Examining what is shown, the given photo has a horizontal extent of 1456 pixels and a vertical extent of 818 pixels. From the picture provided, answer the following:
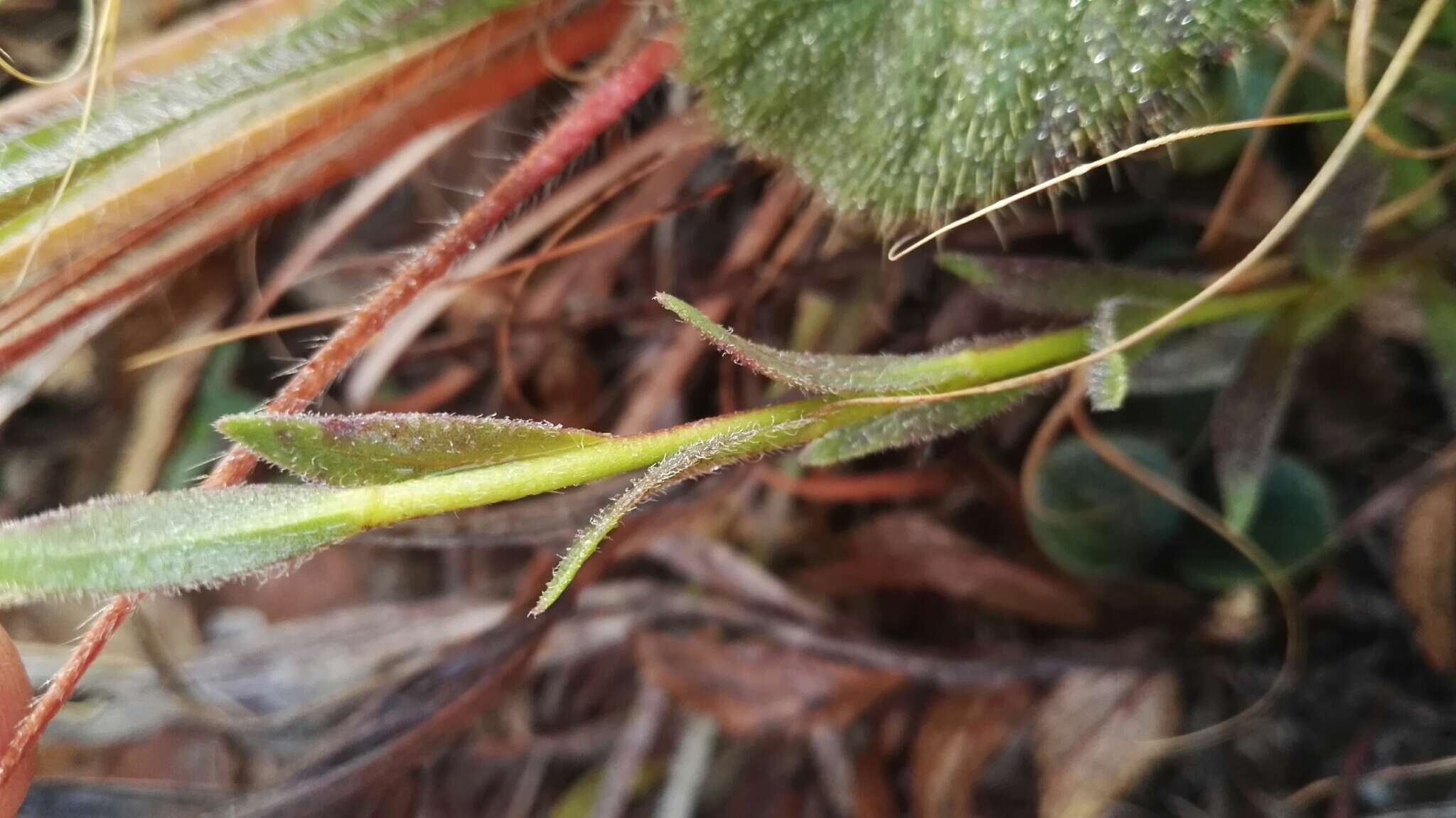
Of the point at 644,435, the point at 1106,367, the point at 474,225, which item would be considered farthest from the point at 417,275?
the point at 1106,367

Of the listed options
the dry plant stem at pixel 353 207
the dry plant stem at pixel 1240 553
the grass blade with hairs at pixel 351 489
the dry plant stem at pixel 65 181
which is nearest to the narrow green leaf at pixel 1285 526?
the dry plant stem at pixel 1240 553

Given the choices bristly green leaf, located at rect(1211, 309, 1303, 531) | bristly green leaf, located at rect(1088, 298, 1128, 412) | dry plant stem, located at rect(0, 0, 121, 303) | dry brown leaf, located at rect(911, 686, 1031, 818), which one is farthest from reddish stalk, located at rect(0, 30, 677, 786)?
dry brown leaf, located at rect(911, 686, 1031, 818)

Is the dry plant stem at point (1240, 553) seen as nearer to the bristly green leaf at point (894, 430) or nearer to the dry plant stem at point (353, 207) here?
the bristly green leaf at point (894, 430)

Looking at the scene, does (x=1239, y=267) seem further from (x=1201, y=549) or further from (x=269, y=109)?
(x=269, y=109)

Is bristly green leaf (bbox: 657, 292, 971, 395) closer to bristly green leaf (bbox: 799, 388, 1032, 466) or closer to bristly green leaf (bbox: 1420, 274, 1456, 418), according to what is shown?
bristly green leaf (bbox: 799, 388, 1032, 466)

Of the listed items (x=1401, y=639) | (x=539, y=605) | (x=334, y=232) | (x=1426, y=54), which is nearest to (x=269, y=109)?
(x=334, y=232)

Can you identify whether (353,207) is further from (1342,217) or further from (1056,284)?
(1342,217)
